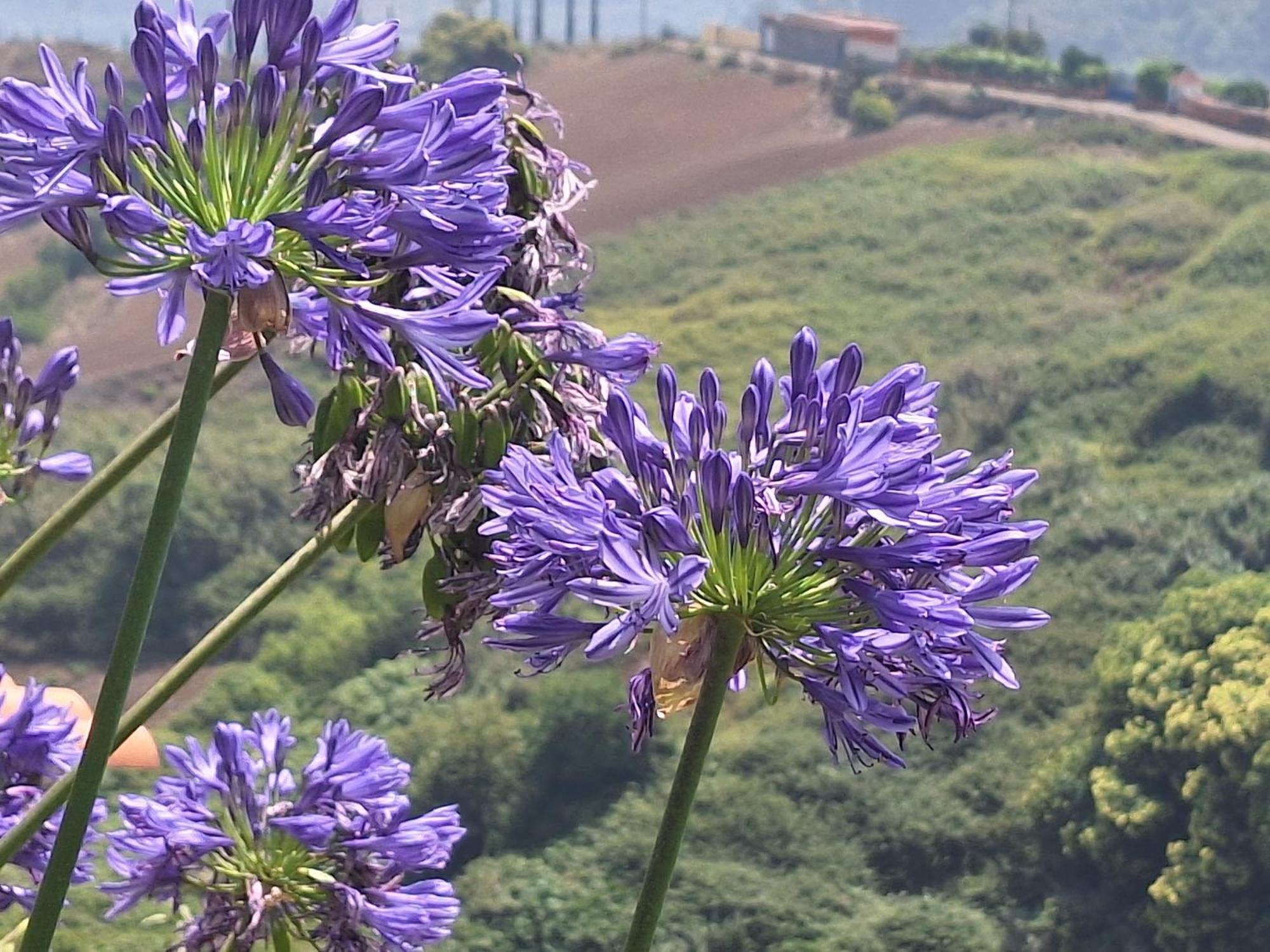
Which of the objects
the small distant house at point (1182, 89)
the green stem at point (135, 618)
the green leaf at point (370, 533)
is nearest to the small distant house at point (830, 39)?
the small distant house at point (1182, 89)

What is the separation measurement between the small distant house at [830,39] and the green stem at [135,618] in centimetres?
5150

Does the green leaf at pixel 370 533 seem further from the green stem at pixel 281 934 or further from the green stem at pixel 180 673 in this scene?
the green stem at pixel 281 934

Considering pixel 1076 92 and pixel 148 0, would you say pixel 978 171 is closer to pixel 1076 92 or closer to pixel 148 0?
pixel 1076 92

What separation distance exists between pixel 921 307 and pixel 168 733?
→ 16938 mm

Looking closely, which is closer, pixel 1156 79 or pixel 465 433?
pixel 465 433

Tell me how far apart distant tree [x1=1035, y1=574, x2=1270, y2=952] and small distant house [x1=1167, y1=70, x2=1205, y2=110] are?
31052 millimetres

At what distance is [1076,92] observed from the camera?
47938 mm

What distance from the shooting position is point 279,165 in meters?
1.58

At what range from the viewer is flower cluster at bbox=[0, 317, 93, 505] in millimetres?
2227

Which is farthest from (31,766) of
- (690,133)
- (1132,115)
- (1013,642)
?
(690,133)

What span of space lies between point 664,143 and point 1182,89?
13499 mm

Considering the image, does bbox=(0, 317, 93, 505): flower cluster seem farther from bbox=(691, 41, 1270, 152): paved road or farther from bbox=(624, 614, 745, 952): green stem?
bbox=(691, 41, 1270, 152): paved road

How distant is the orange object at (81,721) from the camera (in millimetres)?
1934

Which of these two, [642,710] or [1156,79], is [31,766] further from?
[1156,79]
